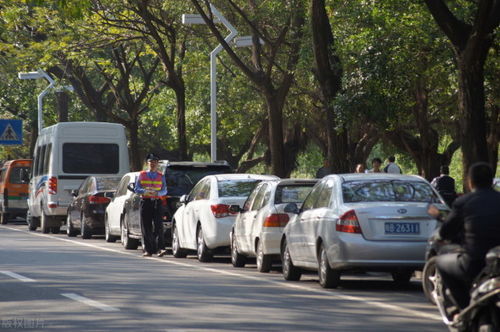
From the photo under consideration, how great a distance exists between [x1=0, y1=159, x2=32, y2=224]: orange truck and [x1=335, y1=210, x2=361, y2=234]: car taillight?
→ 90.2 ft

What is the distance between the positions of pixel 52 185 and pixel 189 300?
19343mm

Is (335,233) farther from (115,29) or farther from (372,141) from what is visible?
(372,141)

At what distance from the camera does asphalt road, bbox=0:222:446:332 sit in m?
11.2

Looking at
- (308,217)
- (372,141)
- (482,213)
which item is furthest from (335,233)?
(372,141)

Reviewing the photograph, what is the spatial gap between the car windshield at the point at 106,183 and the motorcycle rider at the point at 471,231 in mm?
19997

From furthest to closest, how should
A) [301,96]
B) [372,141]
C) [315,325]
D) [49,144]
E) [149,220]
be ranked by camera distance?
[372,141] < [301,96] < [49,144] < [149,220] < [315,325]

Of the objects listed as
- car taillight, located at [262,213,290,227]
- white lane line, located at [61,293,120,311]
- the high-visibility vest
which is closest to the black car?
the high-visibility vest

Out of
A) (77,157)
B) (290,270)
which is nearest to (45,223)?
(77,157)

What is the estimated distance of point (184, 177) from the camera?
78.7ft

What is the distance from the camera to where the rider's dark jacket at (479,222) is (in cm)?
958

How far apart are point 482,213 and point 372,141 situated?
37.0 meters

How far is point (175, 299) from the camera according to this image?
1341cm

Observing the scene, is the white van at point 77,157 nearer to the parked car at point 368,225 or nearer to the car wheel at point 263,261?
the car wheel at point 263,261

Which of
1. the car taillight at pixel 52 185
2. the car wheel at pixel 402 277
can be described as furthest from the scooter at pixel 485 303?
the car taillight at pixel 52 185
